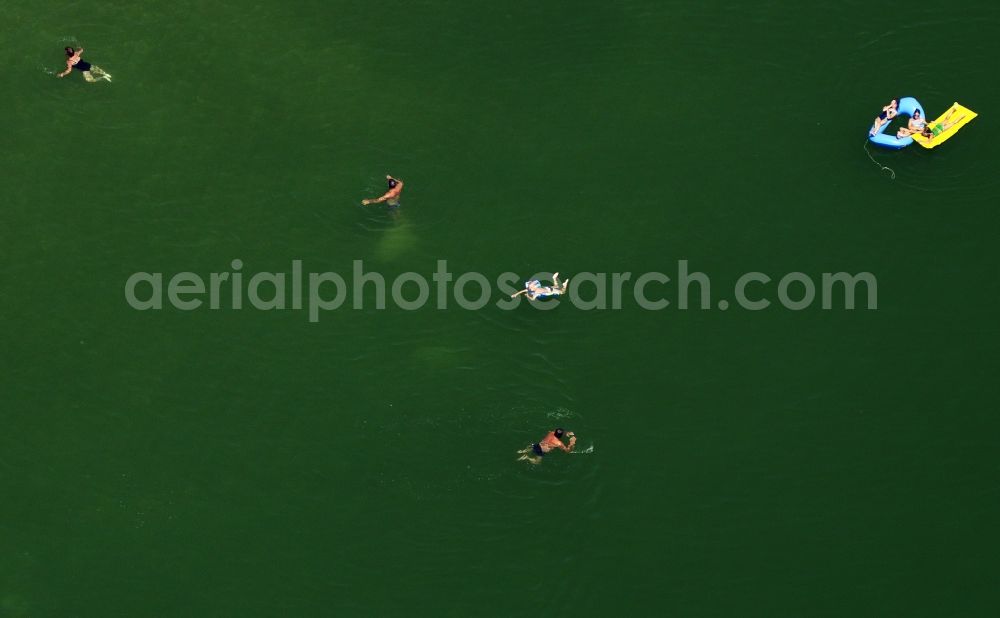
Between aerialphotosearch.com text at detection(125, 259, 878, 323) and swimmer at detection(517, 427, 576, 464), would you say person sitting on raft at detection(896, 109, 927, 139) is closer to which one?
aerialphotosearch.com text at detection(125, 259, 878, 323)

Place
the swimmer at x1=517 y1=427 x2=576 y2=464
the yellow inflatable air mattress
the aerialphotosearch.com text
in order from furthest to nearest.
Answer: the yellow inflatable air mattress
the aerialphotosearch.com text
the swimmer at x1=517 y1=427 x2=576 y2=464

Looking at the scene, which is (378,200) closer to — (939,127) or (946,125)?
(939,127)

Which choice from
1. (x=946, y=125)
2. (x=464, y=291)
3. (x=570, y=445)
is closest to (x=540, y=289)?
(x=464, y=291)

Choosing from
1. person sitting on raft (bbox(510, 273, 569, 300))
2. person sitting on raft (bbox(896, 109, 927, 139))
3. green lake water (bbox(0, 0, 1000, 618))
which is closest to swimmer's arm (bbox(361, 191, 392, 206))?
green lake water (bbox(0, 0, 1000, 618))

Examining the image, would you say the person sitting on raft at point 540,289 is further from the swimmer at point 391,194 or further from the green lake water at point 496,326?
the swimmer at point 391,194

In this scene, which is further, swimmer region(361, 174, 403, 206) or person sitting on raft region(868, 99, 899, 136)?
person sitting on raft region(868, 99, 899, 136)

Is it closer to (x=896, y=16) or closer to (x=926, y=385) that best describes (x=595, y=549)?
(x=926, y=385)

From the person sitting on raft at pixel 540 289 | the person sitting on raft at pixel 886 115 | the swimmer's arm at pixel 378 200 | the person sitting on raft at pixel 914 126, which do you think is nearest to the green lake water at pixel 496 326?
the swimmer's arm at pixel 378 200
